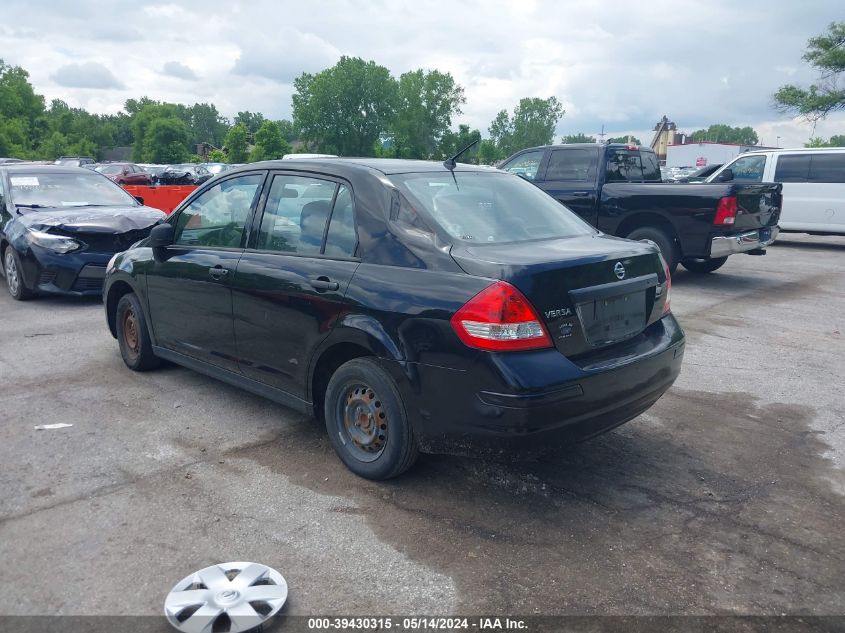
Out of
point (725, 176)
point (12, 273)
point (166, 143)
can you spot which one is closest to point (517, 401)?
point (12, 273)

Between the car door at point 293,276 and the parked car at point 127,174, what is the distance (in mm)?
28250

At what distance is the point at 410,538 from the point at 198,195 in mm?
3110

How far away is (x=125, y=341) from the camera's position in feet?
19.7

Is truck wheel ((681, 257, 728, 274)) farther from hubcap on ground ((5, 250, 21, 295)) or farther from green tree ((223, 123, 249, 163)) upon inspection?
green tree ((223, 123, 249, 163))

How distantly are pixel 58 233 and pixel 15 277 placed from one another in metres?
0.99

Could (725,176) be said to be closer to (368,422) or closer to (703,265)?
(703,265)

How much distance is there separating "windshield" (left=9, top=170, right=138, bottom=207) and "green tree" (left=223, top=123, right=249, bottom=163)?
65.4 m

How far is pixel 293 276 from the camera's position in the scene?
4.19 meters

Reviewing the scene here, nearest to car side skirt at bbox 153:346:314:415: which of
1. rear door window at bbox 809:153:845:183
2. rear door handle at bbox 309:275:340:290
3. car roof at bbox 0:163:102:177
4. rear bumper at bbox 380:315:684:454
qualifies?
rear door handle at bbox 309:275:340:290

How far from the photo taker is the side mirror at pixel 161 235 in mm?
5160

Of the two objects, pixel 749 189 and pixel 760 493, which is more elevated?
pixel 749 189

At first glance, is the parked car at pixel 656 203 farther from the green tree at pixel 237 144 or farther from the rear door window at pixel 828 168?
the green tree at pixel 237 144

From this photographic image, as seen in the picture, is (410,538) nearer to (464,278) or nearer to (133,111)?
(464,278)

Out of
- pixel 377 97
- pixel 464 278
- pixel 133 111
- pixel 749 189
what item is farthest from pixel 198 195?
pixel 133 111
